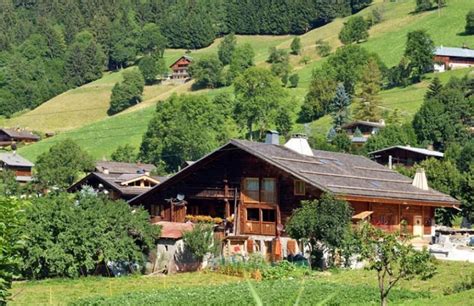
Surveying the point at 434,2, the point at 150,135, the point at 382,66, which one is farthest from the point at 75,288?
the point at 434,2

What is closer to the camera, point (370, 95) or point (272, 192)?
point (272, 192)

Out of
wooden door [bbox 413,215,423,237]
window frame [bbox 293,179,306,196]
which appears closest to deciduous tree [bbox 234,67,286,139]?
wooden door [bbox 413,215,423,237]

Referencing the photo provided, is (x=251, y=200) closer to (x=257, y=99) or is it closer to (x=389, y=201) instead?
(x=389, y=201)

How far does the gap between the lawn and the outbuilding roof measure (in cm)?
9943

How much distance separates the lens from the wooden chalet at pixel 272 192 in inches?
1853

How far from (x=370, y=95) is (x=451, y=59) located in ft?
64.6

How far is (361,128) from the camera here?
367ft

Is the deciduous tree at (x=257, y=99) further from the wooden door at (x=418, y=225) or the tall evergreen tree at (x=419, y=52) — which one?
the wooden door at (x=418, y=225)

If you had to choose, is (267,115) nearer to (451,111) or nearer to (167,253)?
(451,111)

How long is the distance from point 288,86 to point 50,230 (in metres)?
107

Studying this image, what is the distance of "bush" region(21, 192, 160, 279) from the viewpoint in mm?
40688

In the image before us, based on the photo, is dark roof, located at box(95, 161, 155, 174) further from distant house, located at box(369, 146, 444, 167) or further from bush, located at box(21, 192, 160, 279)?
bush, located at box(21, 192, 160, 279)

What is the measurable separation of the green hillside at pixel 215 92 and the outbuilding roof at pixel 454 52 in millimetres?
5275

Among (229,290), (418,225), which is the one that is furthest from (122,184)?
(229,290)
